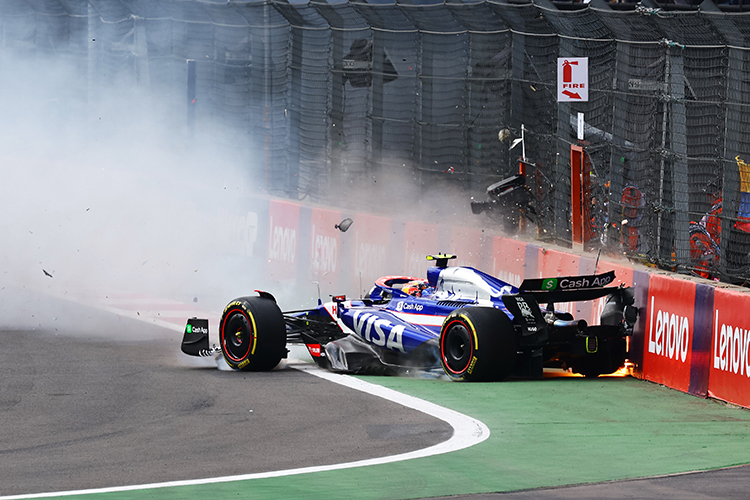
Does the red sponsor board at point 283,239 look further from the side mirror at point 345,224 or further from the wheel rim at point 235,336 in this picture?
the wheel rim at point 235,336

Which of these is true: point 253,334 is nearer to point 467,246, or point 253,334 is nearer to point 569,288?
point 569,288

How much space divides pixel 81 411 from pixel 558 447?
361cm

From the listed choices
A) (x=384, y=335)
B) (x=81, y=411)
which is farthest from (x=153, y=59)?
(x=81, y=411)

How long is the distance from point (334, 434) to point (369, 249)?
8.06 metres

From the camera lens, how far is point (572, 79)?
14359mm

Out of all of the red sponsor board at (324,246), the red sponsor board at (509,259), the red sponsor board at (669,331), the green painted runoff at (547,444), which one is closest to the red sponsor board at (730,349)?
the green painted runoff at (547,444)

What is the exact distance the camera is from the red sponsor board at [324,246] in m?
17.4

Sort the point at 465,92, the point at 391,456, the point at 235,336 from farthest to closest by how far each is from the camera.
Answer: the point at 465,92 → the point at 235,336 → the point at 391,456

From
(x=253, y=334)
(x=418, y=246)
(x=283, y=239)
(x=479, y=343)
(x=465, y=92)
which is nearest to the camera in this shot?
(x=479, y=343)

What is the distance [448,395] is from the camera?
10.5m

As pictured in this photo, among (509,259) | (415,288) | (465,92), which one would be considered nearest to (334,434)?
(415,288)

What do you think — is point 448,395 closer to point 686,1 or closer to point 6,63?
point 686,1

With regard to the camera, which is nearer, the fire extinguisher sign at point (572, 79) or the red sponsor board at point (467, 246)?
the fire extinguisher sign at point (572, 79)

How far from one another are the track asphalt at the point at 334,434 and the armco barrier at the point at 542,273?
0.27m
